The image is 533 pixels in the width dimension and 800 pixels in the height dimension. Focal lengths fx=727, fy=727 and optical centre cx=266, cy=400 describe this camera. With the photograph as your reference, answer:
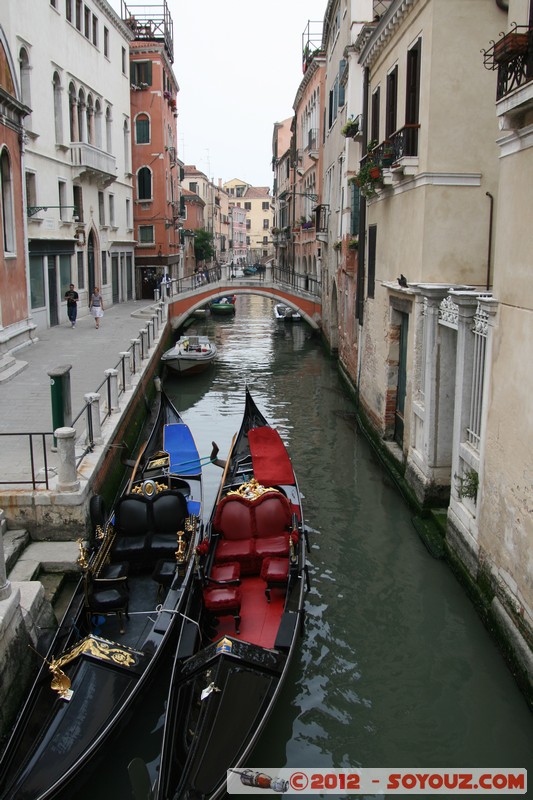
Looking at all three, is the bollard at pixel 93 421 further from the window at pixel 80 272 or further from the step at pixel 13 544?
the window at pixel 80 272

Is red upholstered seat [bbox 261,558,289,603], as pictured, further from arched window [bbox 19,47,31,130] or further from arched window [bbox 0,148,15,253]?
arched window [bbox 19,47,31,130]

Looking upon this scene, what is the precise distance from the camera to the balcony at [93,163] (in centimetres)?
2011

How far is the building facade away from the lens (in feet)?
56.0

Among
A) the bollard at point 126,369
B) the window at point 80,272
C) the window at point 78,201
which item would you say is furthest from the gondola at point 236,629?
the window at point 78,201

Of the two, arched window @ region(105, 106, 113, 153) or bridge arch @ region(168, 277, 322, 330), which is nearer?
arched window @ region(105, 106, 113, 153)

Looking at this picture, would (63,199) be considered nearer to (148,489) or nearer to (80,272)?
(80,272)

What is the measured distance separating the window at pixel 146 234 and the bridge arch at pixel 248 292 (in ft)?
20.3

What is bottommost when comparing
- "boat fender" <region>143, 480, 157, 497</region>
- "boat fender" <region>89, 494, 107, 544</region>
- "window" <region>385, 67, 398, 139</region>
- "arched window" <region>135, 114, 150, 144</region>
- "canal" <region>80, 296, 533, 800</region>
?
"canal" <region>80, 296, 533, 800</region>

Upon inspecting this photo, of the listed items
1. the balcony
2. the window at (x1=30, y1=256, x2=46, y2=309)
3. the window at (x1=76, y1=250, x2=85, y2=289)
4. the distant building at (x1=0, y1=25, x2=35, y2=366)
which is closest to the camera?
the distant building at (x1=0, y1=25, x2=35, y2=366)

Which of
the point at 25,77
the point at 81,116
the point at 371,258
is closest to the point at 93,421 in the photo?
the point at 371,258

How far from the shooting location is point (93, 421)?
905cm

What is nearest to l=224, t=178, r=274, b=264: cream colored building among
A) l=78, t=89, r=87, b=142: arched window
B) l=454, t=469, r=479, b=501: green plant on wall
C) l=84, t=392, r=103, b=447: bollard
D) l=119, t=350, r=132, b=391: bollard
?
l=78, t=89, r=87, b=142: arched window

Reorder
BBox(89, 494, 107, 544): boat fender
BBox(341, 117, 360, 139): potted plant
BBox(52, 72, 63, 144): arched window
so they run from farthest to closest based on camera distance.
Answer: BBox(52, 72, 63, 144): arched window → BBox(341, 117, 360, 139): potted plant → BBox(89, 494, 107, 544): boat fender

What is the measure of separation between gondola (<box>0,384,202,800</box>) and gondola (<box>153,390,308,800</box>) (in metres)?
0.29
